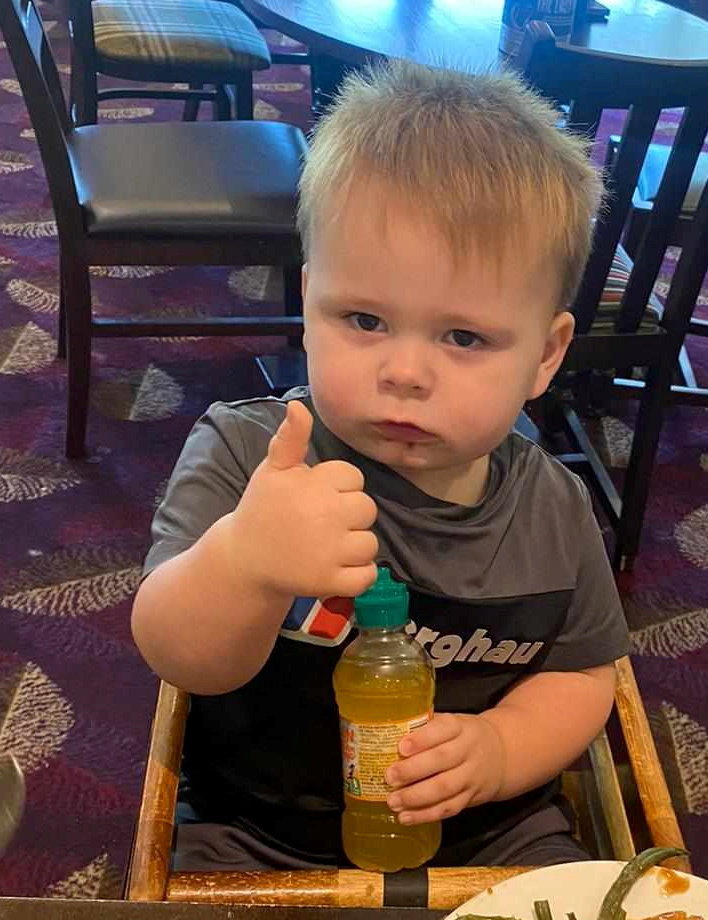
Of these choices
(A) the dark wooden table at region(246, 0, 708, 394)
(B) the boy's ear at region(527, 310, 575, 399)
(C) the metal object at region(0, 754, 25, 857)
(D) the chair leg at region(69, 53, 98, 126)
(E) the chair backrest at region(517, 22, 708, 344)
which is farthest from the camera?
(D) the chair leg at region(69, 53, 98, 126)

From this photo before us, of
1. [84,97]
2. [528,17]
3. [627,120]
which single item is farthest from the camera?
[84,97]

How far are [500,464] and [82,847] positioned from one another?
2.66ft

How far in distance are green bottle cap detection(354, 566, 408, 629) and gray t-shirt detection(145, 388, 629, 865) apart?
13 cm

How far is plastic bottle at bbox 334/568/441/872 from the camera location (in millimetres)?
691

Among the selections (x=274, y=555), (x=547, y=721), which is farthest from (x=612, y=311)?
(x=274, y=555)

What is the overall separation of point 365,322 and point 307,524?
7.3 inches

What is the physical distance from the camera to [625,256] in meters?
1.96

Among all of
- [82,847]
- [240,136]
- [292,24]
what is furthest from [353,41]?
[82,847]

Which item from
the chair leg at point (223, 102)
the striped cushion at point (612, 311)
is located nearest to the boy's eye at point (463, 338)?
the striped cushion at point (612, 311)

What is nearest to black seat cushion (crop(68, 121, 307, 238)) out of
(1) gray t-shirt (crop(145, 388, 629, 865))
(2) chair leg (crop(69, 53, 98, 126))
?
(2) chair leg (crop(69, 53, 98, 126))

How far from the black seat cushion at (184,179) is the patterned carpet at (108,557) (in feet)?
1.57

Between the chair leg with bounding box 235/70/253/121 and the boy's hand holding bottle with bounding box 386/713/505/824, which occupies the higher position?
the boy's hand holding bottle with bounding box 386/713/505/824

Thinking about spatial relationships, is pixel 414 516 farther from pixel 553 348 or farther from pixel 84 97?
pixel 84 97

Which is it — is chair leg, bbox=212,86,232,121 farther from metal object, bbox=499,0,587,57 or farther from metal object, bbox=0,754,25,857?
metal object, bbox=0,754,25,857
